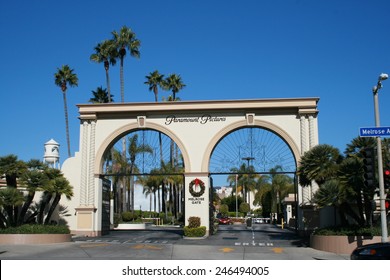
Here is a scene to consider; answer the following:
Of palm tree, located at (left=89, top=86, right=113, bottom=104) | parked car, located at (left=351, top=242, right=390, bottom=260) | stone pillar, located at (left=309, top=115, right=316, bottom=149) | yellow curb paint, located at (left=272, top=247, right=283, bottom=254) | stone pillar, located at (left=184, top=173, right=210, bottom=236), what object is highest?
palm tree, located at (left=89, top=86, right=113, bottom=104)

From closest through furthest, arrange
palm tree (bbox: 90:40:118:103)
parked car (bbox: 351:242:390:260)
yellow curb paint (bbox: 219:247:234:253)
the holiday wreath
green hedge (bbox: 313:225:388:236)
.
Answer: parked car (bbox: 351:242:390:260) → green hedge (bbox: 313:225:388:236) → yellow curb paint (bbox: 219:247:234:253) → the holiday wreath → palm tree (bbox: 90:40:118:103)

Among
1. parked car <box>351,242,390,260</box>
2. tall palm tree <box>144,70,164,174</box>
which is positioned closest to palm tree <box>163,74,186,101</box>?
tall palm tree <box>144,70,164,174</box>

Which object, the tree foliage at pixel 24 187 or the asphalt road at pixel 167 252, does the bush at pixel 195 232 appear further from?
the tree foliage at pixel 24 187

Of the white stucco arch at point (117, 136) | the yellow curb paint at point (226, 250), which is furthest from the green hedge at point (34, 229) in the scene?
the yellow curb paint at point (226, 250)

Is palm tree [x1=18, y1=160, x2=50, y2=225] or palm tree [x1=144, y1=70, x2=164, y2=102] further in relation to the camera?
palm tree [x1=144, y1=70, x2=164, y2=102]

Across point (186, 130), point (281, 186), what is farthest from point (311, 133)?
point (281, 186)

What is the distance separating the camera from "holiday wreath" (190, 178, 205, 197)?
30.0 m

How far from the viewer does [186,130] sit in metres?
30.9

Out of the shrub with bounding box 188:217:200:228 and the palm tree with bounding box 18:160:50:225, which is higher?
the palm tree with bounding box 18:160:50:225

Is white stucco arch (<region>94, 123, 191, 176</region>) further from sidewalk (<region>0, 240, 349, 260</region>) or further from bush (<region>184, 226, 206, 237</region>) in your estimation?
sidewalk (<region>0, 240, 349, 260</region>)

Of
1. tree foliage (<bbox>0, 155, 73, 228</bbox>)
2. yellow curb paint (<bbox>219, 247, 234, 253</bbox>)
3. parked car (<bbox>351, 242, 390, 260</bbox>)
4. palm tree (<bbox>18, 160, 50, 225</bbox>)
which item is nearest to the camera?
parked car (<bbox>351, 242, 390, 260</bbox>)

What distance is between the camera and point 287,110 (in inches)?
1190

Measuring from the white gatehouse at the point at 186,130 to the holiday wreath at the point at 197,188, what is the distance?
0.32ft

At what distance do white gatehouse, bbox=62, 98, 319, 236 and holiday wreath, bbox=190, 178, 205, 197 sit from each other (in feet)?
0.32
